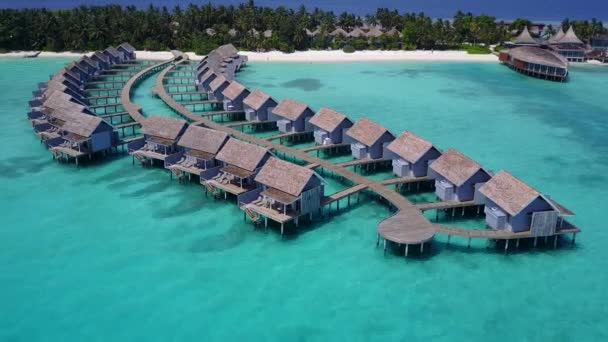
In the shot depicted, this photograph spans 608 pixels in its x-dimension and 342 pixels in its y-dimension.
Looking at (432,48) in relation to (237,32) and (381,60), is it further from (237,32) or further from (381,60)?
(237,32)

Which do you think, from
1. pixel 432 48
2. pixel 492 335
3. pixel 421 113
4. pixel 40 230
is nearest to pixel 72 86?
pixel 40 230

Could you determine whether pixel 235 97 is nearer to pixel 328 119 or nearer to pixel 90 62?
pixel 328 119

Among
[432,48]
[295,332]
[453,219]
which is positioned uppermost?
[432,48]

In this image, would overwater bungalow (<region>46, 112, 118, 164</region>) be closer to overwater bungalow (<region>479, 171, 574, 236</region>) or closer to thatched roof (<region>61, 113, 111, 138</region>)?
thatched roof (<region>61, 113, 111, 138</region>)

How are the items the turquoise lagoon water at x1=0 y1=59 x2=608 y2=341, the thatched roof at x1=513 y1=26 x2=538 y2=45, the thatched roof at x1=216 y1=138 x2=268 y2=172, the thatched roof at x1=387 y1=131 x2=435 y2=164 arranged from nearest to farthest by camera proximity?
the turquoise lagoon water at x1=0 y1=59 x2=608 y2=341 → the thatched roof at x1=216 y1=138 x2=268 y2=172 → the thatched roof at x1=387 y1=131 x2=435 y2=164 → the thatched roof at x1=513 y1=26 x2=538 y2=45

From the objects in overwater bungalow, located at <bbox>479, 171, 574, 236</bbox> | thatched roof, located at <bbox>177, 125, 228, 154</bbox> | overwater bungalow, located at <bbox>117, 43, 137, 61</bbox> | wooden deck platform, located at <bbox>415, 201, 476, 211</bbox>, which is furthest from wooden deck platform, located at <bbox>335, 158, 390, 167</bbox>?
overwater bungalow, located at <bbox>117, 43, 137, 61</bbox>

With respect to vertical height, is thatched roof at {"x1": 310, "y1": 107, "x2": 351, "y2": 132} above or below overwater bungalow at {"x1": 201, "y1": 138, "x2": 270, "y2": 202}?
above

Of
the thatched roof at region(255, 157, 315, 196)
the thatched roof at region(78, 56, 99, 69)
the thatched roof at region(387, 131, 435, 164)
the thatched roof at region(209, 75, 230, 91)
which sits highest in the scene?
the thatched roof at region(78, 56, 99, 69)
